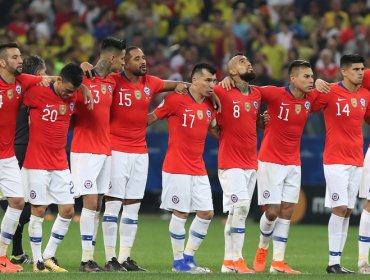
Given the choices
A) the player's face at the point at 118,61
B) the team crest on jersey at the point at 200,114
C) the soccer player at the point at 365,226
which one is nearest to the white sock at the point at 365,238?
the soccer player at the point at 365,226

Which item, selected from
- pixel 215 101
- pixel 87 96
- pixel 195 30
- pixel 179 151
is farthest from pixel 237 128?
pixel 195 30

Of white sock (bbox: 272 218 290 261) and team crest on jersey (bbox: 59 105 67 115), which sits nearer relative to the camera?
team crest on jersey (bbox: 59 105 67 115)

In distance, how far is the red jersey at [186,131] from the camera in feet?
49.1

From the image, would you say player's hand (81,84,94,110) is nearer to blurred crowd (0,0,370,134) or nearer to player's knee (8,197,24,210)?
player's knee (8,197,24,210)

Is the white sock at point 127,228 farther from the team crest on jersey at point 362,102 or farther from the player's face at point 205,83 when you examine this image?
the team crest on jersey at point 362,102

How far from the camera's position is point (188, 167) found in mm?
14961

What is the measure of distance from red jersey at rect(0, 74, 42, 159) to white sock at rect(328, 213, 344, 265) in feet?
12.9

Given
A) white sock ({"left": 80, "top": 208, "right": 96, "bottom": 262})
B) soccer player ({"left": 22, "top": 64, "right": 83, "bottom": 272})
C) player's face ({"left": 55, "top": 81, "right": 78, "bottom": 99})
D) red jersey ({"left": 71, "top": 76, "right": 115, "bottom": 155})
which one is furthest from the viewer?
red jersey ({"left": 71, "top": 76, "right": 115, "bottom": 155})

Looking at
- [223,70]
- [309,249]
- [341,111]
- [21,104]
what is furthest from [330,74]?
[21,104]

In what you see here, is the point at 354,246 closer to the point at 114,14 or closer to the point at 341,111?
the point at 341,111

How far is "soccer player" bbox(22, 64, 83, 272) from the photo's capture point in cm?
1449

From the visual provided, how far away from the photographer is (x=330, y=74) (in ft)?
78.7

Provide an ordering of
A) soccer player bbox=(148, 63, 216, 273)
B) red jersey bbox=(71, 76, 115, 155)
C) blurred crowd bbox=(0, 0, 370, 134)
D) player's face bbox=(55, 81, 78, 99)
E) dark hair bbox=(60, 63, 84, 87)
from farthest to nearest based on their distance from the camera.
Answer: blurred crowd bbox=(0, 0, 370, 134) < soccer player bbox=(148, 63, 216, 273) < red jersey bbox=(71, 76, 115, 155) < player's face bbox=(55, 81, 78, 99) < dark hair bbox=(60, 63, 84, 87)

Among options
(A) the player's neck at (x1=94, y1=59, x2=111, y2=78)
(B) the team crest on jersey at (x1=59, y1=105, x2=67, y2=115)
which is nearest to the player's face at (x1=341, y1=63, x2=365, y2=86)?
(A) the player's neck at (x1=94, y1=59, x2=111, y2=78)
